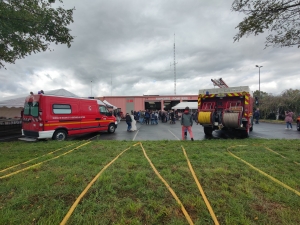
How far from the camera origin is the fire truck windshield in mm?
7766

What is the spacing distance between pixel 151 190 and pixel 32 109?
7.68 metres

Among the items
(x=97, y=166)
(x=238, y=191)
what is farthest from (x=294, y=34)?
(x=97, y=166)

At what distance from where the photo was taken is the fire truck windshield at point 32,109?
25.5 ft

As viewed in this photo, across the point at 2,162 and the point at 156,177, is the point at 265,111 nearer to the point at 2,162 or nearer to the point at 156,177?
the point at 156,177

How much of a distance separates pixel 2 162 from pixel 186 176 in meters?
5.01

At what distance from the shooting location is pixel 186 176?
354cm

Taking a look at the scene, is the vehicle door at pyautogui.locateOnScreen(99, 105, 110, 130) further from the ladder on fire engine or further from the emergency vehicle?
the ladder on fire engine

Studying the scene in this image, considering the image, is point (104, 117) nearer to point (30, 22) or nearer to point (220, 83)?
point (30, 22)

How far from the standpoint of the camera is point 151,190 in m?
2.95

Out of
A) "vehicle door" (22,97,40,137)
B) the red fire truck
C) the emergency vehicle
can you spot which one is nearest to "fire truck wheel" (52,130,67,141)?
the emergency vehicle

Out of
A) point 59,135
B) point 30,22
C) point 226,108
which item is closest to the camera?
point 30,22

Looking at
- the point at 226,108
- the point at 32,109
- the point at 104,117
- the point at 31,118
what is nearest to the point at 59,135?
the point at 31,118

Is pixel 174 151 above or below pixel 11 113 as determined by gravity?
below

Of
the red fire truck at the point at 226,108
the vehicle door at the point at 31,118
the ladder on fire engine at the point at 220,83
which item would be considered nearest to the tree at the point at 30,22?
the vehicle door at the point at 31,118
